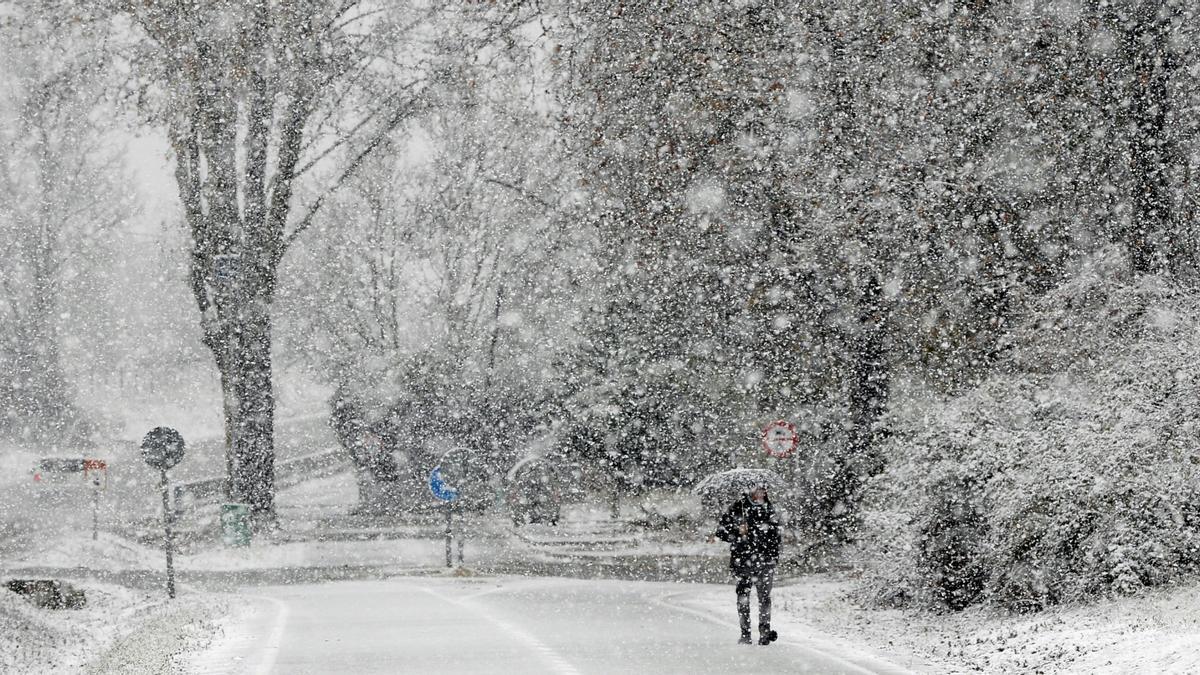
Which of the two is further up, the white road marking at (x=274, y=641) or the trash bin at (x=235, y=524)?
the trash bin at (x=235, y=524)

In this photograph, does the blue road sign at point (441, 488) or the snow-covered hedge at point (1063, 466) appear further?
the blue road sign at point (441, 488)

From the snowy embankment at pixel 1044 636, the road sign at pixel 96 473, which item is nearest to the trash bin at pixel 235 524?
the road sign at pixel 96 473

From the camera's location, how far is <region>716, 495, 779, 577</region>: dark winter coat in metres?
15.2

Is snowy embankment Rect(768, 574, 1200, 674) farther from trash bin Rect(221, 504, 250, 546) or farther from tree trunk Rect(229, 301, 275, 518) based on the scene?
tree trunk Rect(229, 301, 275, 518)

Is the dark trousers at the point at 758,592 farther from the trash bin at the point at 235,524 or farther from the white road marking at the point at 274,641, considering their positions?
the trash bin at the point at 235,524

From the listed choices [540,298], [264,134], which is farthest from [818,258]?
[540,298]

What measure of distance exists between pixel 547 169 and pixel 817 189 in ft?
91.3

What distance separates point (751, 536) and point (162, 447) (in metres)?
11.7

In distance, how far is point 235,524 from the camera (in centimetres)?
3725

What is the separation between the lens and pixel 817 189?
690 inches

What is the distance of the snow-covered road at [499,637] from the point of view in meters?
12.9

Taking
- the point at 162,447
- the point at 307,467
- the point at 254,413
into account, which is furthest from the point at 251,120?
the point at 307,467

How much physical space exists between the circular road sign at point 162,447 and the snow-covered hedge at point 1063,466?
10745 mm

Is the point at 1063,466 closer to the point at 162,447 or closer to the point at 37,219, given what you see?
the point at 162,447
